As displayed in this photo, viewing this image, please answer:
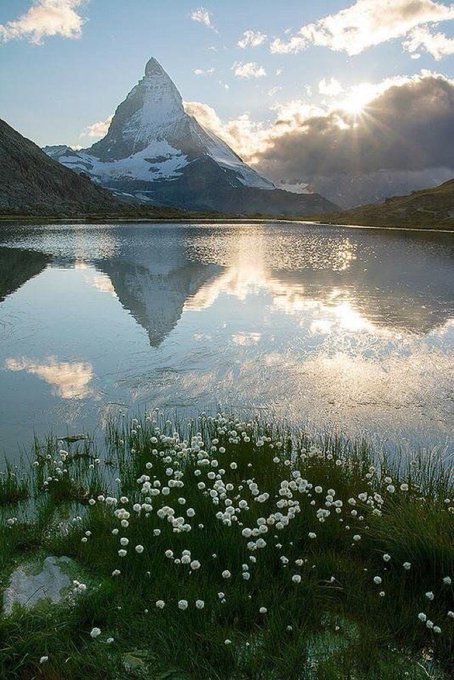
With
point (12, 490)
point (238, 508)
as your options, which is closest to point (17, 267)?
point (12, 490)

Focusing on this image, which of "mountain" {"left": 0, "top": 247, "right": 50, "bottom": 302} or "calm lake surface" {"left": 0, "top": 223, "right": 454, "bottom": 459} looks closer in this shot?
"calm lake surface" {"left": 0, "top": 223, "right": 454, "bottom": 459}

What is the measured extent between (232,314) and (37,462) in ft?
55.6

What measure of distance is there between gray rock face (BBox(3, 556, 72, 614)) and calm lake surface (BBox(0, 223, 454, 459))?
4.32 meters

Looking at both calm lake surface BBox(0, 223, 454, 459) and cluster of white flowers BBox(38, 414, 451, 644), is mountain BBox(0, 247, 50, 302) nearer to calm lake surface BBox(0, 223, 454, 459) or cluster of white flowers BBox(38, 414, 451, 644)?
calm lake surface BBox(0, 223, 454, 459)

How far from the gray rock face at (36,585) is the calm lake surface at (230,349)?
4315 millimetres

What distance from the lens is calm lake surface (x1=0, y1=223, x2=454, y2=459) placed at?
1377 centimetres

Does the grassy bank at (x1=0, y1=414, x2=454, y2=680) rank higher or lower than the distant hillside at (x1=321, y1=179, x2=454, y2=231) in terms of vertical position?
lower

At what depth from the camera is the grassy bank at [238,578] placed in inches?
228

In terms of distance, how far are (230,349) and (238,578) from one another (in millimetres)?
13117

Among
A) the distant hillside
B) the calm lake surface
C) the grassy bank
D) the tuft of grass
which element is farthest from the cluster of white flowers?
the distant hillside

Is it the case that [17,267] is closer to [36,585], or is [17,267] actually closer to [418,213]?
[36,585]

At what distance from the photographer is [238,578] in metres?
6.86

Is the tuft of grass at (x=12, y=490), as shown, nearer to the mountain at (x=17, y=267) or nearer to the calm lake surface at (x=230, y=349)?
the calm lake surface at (x=230, y=349)

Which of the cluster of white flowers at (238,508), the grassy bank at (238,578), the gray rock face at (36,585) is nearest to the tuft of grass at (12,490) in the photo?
the grassy bank at (238,578)
